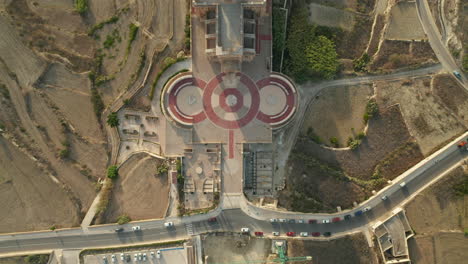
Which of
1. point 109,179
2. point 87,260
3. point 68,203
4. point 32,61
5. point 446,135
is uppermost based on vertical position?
point 32,61

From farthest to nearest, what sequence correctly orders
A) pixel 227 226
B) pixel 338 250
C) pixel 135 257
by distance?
pixel 227 226
pixel 135 257
pixel 338 250

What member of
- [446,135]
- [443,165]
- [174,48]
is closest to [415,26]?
[446,135]

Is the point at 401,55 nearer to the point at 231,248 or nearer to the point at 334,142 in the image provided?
the point at 334,142

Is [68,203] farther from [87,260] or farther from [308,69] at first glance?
[308,69]

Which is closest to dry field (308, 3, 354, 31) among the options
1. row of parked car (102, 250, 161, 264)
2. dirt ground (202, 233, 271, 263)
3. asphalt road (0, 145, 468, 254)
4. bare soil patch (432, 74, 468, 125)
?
bare soil patch (432, 74, 468, 125)

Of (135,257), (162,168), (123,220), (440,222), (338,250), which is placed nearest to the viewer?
(338,250)

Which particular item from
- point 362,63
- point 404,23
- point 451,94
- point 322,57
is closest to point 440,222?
point 451,94
